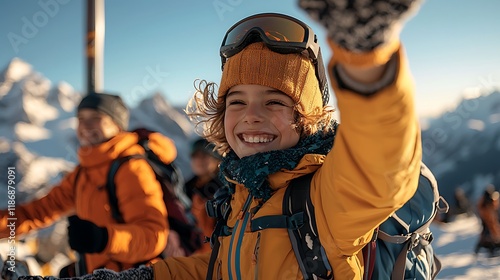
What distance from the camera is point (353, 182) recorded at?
2.72ft

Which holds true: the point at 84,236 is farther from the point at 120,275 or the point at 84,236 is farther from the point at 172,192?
the point at 172,192

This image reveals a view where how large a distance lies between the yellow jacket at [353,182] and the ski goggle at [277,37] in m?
0.50

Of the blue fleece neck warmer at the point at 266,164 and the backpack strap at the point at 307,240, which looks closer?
the backpack strap at the point at 307,240

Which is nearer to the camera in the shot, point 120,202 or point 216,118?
point 216,118

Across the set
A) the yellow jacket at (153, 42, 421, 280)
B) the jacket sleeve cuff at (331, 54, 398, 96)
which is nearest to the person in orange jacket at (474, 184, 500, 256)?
the yellow jacket at (153, 42, 421, 280)

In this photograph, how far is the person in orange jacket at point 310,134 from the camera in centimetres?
67

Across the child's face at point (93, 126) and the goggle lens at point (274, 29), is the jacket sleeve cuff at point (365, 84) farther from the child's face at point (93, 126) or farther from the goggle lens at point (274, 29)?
the child's face at point (93, 126)

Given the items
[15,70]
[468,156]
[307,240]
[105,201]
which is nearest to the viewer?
[307,240]

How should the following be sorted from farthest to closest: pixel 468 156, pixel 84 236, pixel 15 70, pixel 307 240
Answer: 1. pixel 468 156
2. pixel 15 70
3. pixel 84 236
4. pixel 307 240

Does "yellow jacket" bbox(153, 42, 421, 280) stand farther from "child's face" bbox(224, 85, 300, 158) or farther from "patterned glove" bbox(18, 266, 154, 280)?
"patterned glove" bbox(18, 266, 154, 280)

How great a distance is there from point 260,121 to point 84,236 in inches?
39.4

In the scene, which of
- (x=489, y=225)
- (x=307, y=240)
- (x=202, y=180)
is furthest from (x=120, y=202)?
(x=489, y=225)

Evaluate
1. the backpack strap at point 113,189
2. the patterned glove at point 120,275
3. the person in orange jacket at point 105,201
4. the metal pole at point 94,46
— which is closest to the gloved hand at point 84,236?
the person in orange jacket at point 105,201

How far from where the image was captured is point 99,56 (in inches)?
133
